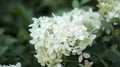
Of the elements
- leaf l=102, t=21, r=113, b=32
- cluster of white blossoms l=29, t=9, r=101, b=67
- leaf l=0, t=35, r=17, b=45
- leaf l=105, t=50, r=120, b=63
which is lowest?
leaf l=105, t=50, r=120, b=63

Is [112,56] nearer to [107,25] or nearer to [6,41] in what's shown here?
[107,25]

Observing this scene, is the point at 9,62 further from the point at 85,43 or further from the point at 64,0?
the point at 64,0

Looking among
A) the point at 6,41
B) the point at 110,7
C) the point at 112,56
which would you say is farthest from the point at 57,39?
the point at 6,41

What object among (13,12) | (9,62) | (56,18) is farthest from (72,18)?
(13,12)

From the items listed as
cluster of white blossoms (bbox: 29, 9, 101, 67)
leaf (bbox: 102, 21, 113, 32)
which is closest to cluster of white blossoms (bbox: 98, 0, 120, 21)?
leaf (bbox: 102, 21, 113, 32)

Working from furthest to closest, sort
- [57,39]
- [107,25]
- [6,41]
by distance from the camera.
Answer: [6,41]
[107,25]
[57,39]

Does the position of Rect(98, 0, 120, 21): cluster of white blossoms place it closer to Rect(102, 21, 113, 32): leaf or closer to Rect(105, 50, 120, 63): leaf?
Rect(102, 21, 113, 32): leaf
